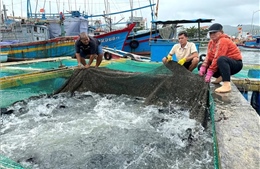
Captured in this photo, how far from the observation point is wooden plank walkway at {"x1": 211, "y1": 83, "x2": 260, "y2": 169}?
204 cm

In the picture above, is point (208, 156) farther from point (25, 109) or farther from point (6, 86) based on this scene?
point (6, 86)

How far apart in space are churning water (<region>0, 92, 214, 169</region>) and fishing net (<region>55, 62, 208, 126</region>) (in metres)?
0.18

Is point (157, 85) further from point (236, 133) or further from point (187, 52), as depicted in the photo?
point (236, 133)

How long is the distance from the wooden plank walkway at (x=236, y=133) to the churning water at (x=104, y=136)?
30 centimetres

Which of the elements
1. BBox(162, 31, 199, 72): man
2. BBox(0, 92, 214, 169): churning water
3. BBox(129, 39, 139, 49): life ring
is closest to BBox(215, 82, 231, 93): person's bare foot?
BBox(0, 92, 214, 169): churning water

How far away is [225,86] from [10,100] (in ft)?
14.1

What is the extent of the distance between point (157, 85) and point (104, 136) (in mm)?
1867

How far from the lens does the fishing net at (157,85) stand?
389cm

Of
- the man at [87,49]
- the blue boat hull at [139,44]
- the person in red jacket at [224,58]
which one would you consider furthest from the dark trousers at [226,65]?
the blue boat hull at [139,44]

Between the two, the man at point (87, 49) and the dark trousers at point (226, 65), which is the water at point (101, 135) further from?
the man at point (87, 49)

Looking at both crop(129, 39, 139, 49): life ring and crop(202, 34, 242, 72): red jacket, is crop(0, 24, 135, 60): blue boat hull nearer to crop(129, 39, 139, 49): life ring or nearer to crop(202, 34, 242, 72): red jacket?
crop(129, 39, 139, 49): life ring

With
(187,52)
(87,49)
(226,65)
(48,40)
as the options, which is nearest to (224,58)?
(226,65)

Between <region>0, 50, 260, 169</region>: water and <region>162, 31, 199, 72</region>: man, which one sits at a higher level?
<region>162, 31, 199, 72</region>: man

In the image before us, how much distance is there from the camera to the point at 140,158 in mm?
2771
